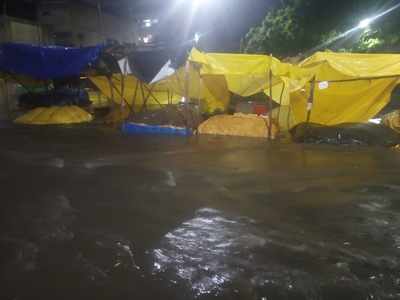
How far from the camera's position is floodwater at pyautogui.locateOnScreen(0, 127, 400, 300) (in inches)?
170

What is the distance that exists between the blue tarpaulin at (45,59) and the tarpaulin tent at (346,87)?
7854 millimetres

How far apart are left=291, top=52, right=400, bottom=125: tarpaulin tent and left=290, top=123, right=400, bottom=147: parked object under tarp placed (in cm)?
52

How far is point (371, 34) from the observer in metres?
15.9

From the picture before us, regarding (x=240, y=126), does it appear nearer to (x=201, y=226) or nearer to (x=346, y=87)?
(x=346, y=87)

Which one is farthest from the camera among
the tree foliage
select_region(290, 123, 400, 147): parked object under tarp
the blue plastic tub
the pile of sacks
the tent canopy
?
the tree foliage

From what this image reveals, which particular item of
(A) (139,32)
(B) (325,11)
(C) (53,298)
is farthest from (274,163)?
(A) (139,32)

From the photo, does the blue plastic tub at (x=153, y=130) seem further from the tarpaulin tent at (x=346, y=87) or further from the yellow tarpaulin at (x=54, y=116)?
the tarpaulin tent at (x=346, y=87)

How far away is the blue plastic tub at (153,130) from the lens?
1365 cm

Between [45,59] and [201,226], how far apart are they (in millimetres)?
11405

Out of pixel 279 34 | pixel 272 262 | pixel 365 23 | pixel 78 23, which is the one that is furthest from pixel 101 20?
pixel 272 262

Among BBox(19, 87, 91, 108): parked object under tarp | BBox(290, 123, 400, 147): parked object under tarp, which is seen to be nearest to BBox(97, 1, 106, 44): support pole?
BBox(19, 87, 91, 108): parked object under tarp

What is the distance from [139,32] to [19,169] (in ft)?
100

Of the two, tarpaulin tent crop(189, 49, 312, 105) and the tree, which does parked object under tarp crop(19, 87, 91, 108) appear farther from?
the tree

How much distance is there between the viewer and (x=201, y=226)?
5879 millimetres
